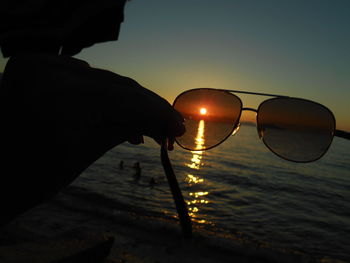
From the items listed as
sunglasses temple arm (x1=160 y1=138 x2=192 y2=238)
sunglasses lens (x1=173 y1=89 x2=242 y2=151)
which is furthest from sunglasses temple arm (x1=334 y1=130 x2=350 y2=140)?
sunglasses temple arm (x1=160 y1=138 x2=192 y2=238)

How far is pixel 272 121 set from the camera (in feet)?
7.27

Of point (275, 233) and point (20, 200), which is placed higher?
point (20, 200)

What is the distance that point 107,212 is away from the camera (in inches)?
255

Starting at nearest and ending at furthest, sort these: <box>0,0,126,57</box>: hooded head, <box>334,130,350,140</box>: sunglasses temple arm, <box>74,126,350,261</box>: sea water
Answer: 1. <box>0,0,126,57</box>: hooded head
2. <box>334,130,350,140</box>: sunglasses temple arm
3. <box>74,126,350,261</box>: sea water

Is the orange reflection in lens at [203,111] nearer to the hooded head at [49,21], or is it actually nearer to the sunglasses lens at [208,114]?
the sunglasses lens at [208,114]

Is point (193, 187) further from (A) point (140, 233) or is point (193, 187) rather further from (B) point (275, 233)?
(A) point (140, 233)

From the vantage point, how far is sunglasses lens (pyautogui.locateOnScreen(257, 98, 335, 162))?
209 cm

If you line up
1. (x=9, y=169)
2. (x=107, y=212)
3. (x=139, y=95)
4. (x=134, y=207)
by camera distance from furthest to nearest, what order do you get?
(x=134, y=207), (x=107, y=212), (x=139, y=95), (x=9, y=169)

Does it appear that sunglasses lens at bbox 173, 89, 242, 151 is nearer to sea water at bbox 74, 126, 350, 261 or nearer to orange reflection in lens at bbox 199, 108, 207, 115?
orange reflection in lens at bbox 199, 108, 207, 115

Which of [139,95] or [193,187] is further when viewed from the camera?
[193,187]

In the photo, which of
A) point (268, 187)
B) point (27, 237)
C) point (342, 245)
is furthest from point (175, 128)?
point (268, 187)

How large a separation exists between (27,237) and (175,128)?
188 inches

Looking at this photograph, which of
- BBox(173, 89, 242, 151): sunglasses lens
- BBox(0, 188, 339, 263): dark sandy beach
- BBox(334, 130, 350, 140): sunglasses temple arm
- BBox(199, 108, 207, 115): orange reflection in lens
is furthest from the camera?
BBox(0, 188, 339, 263): dark sandy beach

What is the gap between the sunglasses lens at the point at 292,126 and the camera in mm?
2088
